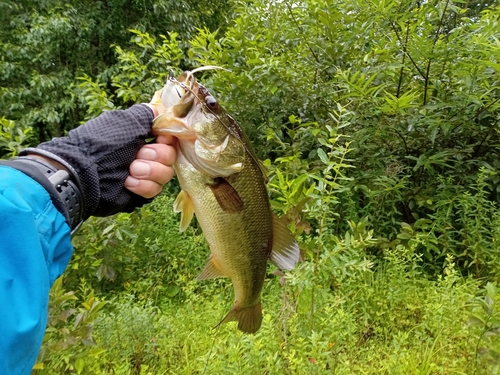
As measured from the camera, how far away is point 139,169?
1427mm

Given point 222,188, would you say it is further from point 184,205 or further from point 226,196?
point 184,205

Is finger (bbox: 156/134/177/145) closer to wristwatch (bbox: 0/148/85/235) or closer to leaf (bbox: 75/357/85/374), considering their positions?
wristwatch (bbox: 0/148/85/235)

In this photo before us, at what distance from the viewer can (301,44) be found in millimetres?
A: 3961

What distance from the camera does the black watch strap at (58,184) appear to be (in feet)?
3.59

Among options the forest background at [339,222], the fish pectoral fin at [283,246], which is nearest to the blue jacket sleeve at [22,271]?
the fish pectoral fin at [283,246]

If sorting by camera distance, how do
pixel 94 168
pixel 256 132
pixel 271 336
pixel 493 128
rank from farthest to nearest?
pixel 256 132 → pixel 493 128 → pixel 271 336 → pixel 94 168

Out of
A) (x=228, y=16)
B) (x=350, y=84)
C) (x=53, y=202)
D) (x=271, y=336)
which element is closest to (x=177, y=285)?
(x=271, y=336)

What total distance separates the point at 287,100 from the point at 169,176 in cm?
272

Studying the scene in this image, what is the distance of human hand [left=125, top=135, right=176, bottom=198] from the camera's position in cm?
142

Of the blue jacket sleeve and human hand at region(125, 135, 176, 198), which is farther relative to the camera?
human hand at region(125, 135, 176, 198)

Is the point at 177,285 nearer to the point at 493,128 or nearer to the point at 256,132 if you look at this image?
the point at 256,132

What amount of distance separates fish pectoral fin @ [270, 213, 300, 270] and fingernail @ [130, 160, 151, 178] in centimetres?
51

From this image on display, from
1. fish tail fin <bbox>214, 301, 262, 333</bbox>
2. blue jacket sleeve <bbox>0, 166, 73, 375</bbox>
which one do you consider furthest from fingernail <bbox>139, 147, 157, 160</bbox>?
fish tail fin <bbox>214, 301, 262, 333</bbox>

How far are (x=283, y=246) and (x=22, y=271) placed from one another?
0.94m
